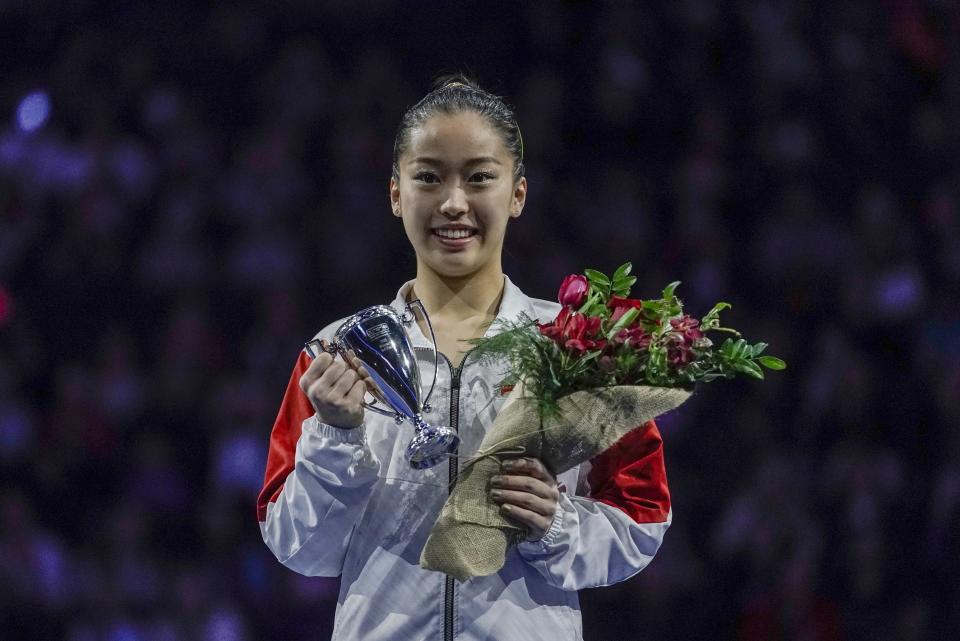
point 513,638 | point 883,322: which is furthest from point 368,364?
point 883,322

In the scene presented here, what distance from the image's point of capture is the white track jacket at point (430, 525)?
5.43ft

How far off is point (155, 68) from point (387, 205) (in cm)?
112

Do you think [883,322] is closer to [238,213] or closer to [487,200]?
[238,213]

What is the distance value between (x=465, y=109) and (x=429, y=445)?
593 millimetres

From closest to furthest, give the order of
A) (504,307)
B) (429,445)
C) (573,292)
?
1. (429,445)
2. (573,292)
3. (504,307)

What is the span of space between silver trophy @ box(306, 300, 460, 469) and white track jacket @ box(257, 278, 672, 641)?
0.29 feet

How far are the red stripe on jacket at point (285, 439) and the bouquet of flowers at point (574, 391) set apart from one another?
1.01ft

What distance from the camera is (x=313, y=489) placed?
5.40 ft

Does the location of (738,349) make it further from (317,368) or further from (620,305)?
(317,368)

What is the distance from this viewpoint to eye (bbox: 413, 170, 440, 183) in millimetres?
1813

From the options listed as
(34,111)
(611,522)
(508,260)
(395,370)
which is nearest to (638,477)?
(611,522)

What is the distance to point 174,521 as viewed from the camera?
385 cm

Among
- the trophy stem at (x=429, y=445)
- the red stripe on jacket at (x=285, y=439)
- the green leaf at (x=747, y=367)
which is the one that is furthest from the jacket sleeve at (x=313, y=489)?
the green leaf at (x=747, y=367)

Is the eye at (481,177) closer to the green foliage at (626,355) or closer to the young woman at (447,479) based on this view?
the young woman at (447,479)
